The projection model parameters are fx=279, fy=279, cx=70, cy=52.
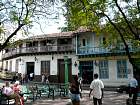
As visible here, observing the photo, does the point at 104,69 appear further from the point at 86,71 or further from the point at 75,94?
the point at 75,94

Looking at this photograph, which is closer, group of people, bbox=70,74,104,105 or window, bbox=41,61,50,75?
group of people, bbox=70,74,104,105

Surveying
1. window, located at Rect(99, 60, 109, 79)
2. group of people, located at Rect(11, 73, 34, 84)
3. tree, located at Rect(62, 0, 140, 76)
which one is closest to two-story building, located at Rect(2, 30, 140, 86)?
window, located at Rect(99, 60, 109, 79)

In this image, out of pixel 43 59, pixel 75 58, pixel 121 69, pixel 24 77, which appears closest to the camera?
pixel 121 69

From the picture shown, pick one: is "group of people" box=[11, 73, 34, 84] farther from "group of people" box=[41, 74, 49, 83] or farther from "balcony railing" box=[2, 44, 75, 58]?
"balcony railing" box=[2, 44, 75, 58]

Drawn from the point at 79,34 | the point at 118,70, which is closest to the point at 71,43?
the point at 79,34

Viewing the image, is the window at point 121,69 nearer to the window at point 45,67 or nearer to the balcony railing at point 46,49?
the balcony railing at point 46,49

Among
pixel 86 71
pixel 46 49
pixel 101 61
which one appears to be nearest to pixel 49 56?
pixel 46 49

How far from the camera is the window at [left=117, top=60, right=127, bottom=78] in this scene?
3284 centimetres

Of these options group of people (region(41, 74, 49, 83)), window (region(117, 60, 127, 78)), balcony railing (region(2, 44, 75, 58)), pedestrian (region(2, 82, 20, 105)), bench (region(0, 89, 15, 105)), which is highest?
balcony railing (region(2, 44, 75, 58))

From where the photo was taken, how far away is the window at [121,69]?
1293 inches

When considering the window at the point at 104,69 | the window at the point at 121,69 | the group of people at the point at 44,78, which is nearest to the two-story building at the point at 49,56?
the group of people at the point at 44,78

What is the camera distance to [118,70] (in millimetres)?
33406

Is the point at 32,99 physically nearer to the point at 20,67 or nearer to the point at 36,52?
the point at 36,52

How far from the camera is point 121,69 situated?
33.2 m
